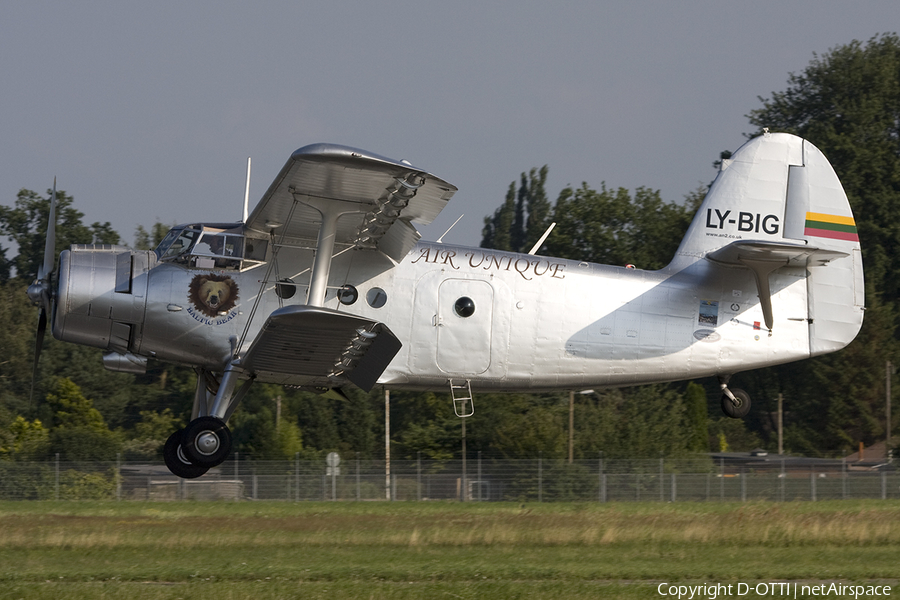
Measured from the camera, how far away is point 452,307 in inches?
490

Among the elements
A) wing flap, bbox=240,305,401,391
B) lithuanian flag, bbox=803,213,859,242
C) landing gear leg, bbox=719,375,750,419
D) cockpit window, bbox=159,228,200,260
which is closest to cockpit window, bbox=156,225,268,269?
cockpit window, bbox=159,228,200,260

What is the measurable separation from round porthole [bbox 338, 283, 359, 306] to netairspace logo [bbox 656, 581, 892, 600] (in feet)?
15.6

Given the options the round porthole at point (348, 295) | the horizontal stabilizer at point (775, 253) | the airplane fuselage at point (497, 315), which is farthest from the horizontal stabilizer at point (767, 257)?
the round porthole at point (348, 295)

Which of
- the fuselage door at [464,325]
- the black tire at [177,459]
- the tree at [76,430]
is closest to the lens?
the black tire at [177,459]

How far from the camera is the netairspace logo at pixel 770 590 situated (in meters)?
11.5

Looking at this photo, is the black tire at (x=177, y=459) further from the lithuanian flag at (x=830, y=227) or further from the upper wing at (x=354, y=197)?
the lithuanian flag at (x=830, y=227)

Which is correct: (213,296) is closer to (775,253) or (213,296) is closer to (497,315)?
(497,315)

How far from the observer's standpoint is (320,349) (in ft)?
37.7

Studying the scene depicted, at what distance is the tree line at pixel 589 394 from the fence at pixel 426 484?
279 centimetres

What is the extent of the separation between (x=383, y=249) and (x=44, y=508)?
14.5 m

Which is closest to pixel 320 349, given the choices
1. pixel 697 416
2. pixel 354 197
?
pixel 354 197

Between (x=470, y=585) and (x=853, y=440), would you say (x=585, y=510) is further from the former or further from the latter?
(x=853, y=440)

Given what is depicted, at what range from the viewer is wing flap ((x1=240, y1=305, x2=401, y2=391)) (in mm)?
10648

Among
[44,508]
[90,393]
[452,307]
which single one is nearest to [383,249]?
[452,307]
